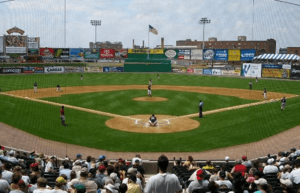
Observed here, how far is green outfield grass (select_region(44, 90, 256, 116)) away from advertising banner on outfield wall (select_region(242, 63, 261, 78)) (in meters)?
30.6

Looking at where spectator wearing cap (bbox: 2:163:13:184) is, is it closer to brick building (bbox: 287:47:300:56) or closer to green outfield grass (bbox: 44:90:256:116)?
green outfield grass (bbox: 44:90:256:116)

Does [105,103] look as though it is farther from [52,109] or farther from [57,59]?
[57,59]

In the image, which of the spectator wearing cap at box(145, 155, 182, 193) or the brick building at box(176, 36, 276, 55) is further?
the brick building at box(176, 36, 276, 55)

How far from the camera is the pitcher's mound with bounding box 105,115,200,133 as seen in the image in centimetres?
2350

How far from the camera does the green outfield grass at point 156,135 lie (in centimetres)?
1994

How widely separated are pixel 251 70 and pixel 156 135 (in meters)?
53.3

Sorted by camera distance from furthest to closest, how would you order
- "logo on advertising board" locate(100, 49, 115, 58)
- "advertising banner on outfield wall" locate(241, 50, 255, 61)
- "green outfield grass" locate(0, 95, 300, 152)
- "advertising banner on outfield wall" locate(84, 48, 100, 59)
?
"logo on advertising board" locate(100, 49, 115, 58), "advertising banner on outfield wall" locate(84, 48, 100, 59), "advertising banner on outfield wall" locate(241, 50, 255, 61), "green outfield grass" locate(0, 95, 300, 152)

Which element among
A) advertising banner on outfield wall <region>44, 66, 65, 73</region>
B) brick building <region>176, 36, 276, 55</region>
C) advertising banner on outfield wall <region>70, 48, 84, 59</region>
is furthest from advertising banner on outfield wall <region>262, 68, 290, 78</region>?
advertising banner on outfield wall <region>70, 48, 84, 59</region>

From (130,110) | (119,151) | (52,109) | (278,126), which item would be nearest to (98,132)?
(119,151)

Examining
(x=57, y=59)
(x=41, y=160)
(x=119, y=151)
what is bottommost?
(x=119, y=151)

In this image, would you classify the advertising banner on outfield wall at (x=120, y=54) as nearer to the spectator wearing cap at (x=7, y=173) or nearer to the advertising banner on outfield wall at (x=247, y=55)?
the advertising banner on outfield wall at (x=247, y=55)

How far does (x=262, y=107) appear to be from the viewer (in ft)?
108

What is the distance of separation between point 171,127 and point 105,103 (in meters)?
12.7

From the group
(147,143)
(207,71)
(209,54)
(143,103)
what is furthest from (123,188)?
(209,54)
